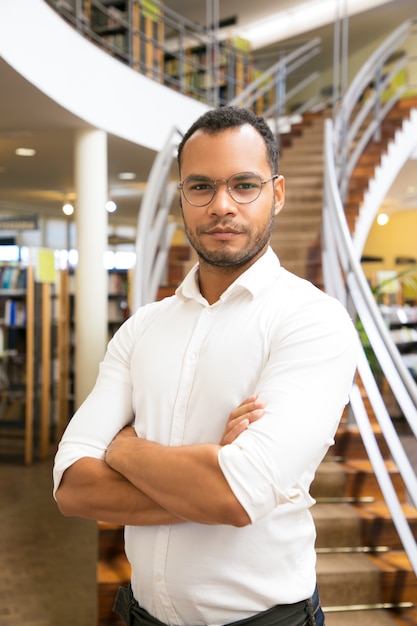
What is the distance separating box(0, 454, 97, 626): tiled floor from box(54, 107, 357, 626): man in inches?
92.2

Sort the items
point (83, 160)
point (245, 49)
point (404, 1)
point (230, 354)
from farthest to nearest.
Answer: point (404, 1) → point (245, 49) → point (83, 160) → point (230, 354)

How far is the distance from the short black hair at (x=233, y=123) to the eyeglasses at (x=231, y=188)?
7cm

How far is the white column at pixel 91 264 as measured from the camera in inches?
253

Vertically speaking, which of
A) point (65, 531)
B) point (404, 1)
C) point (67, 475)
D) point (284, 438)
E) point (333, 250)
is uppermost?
point (404, 1)

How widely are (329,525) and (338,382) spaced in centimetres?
199

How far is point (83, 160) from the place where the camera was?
6.62 metres

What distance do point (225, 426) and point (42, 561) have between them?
3348 millimetres

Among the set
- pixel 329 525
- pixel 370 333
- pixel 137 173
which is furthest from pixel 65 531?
pixel 137 173

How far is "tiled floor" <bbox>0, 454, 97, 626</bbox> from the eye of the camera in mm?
3406

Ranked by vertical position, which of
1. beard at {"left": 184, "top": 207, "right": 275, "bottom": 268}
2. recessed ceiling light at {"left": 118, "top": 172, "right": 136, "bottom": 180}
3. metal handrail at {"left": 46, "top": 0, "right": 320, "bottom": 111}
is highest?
metal handrail at {"left": 46, "top": 0, "right": 320, "bottom": 111}

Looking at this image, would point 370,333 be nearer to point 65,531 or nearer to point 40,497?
point 65,531

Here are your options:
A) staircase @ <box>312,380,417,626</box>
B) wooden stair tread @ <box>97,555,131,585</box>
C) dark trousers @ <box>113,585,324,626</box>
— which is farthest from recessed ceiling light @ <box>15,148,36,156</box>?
dark trousers @ <box>113,585,324,626</box>

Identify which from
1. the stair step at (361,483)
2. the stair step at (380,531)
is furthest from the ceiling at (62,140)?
the stair step at (380,531)

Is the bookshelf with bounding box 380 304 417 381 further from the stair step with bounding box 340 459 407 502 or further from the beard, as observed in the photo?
the beard
